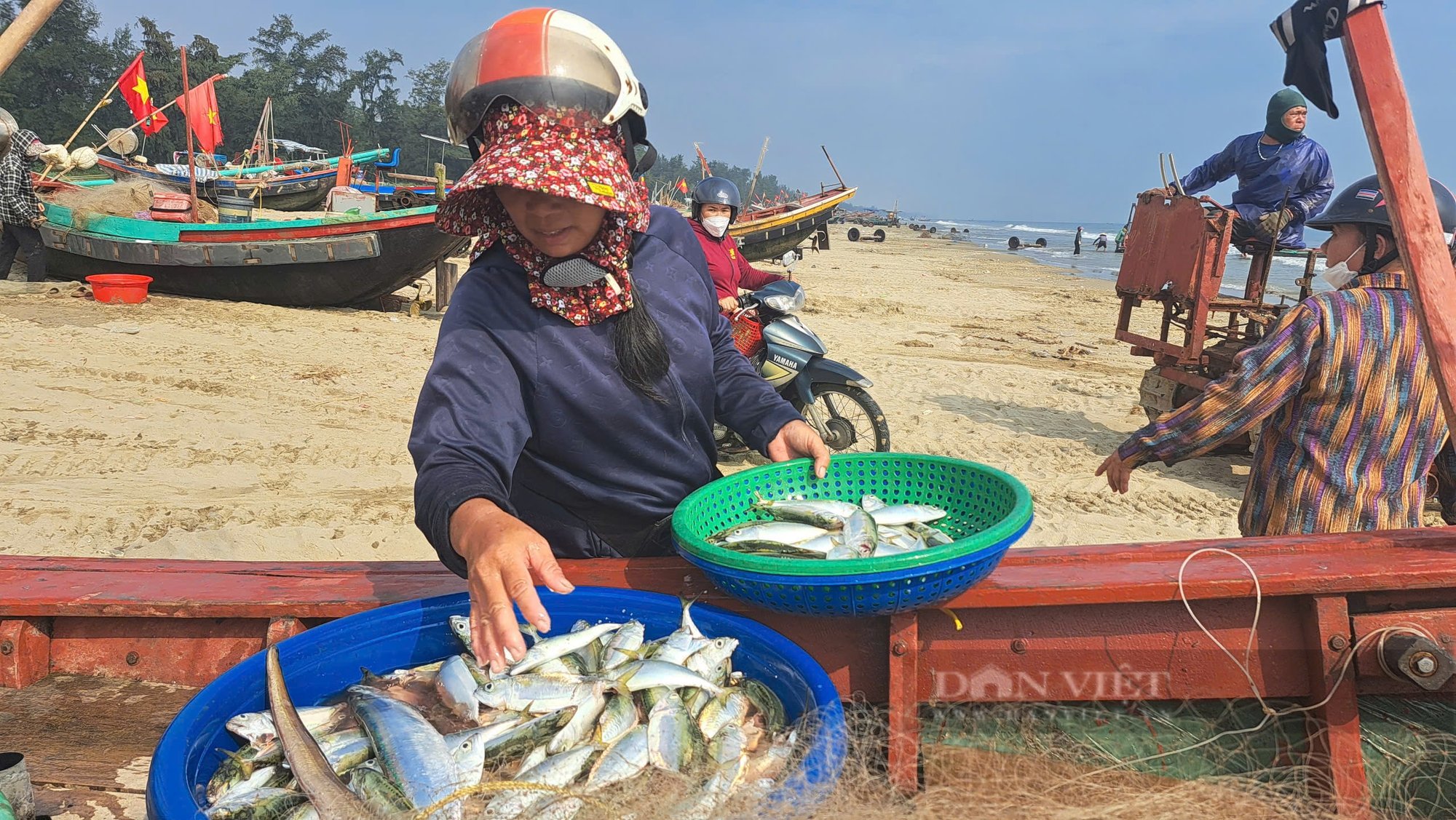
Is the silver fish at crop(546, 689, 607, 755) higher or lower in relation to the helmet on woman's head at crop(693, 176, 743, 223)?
lower

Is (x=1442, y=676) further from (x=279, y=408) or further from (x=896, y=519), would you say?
(x=279, y=408)

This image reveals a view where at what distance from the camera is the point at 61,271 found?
1269 cm

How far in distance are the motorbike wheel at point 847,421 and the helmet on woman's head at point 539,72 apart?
4583 millimetres

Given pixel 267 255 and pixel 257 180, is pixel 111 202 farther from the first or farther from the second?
pixel 257 180

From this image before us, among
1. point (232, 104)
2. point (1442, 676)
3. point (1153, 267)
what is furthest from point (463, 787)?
point (232, 104)

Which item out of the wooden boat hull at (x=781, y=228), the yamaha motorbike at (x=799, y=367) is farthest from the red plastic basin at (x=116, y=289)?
the wooden boat hull at (x=781, y=228)

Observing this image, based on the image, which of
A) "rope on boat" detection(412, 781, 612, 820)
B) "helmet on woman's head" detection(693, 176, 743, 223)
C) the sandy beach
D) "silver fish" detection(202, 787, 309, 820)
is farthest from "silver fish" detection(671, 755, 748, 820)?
"helmet on woman's head" detection(693, 176, 743, 223)

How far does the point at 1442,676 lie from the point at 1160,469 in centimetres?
552

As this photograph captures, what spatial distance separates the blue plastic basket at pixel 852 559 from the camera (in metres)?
1.58

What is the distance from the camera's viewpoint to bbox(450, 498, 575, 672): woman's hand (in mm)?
1297

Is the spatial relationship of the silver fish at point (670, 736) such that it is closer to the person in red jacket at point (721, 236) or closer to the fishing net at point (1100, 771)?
the fishing net at point (1100, 771)

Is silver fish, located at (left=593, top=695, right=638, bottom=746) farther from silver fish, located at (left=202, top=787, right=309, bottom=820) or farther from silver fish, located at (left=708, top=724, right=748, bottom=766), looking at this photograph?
silver fish, located at (left=202, top=787, right=309, bottom=820)

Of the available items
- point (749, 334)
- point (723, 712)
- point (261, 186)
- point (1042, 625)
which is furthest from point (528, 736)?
point (261, 186)

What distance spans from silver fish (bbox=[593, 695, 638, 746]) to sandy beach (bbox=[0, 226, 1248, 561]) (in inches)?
145
